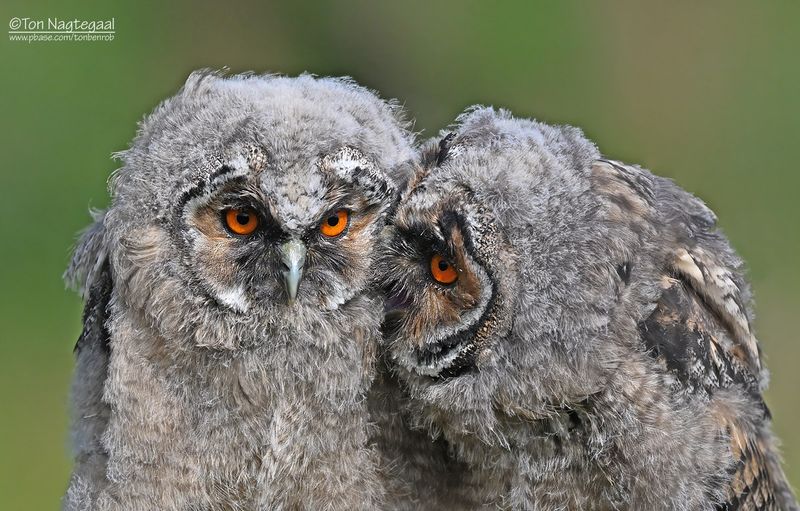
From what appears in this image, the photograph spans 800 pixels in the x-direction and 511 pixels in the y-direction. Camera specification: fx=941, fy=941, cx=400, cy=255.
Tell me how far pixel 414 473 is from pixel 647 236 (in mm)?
996

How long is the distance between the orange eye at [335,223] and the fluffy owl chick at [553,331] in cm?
14

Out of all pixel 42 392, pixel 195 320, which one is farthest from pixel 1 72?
pixel 195 320

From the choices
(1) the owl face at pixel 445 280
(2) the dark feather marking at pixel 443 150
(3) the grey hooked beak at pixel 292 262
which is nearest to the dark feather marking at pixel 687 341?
(1) the owl face at pixel 445 280

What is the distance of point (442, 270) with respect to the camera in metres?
2.58

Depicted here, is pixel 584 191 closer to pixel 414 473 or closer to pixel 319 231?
pixel 319 231

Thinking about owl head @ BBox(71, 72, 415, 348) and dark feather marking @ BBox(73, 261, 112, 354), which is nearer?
owl head @ BBox(71, 72, 415, 348)

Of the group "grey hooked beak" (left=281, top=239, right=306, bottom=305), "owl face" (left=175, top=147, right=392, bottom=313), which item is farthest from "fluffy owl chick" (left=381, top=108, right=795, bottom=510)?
"grey hooked beak" (left=281, top=239, right=306, bottom=305)

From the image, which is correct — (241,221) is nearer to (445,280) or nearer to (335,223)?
(335,223)

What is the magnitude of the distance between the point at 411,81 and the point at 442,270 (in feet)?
11.3

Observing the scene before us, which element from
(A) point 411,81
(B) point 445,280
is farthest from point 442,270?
(A) point 411,81

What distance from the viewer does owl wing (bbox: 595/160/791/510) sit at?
2.71 m

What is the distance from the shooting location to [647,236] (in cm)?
272

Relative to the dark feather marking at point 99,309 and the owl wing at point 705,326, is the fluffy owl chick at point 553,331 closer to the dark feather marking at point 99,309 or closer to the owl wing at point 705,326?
the owl wing at point 705,326

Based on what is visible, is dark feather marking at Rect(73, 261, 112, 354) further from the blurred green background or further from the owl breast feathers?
the blurred green background
